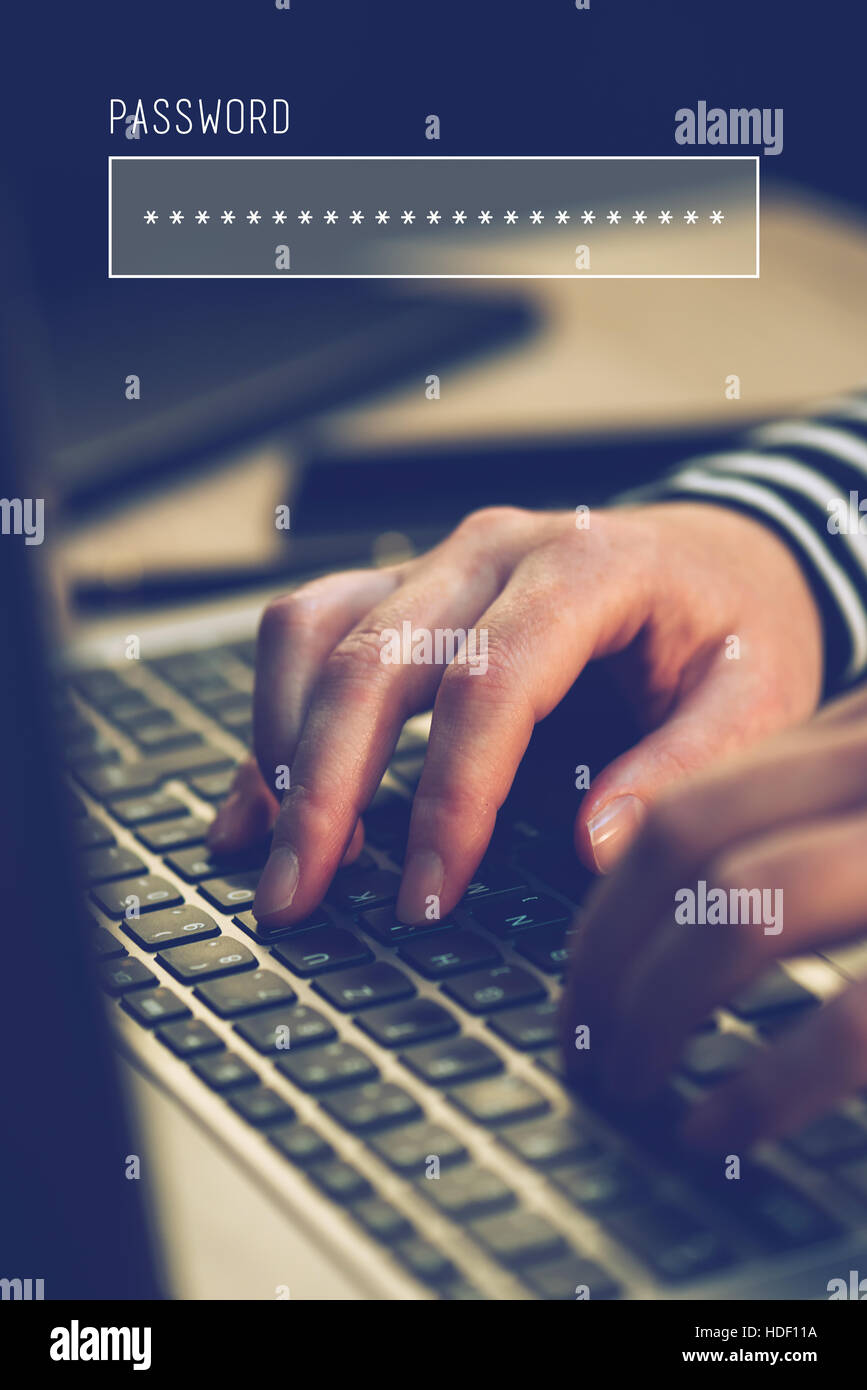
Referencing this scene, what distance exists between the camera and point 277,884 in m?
0.48

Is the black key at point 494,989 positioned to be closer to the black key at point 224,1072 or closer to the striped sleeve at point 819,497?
the black key at point 224,1072

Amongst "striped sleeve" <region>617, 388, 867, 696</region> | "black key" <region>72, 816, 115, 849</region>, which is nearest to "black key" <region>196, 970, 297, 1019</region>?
"black key" <region>72, 816, 115, 849</region>

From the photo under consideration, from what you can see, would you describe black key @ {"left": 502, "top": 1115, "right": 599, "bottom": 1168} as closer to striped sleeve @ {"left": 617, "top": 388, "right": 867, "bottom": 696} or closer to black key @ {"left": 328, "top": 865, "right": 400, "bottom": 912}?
black key @ {"left": 328, "top": 865, "right": 400, "bottom": 912}

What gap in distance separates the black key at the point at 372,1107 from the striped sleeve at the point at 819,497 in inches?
14.0

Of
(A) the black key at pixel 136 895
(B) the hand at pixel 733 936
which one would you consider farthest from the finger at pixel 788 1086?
(A) the black key at pixel 136 895

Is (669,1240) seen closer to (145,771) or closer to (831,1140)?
(831,1140)

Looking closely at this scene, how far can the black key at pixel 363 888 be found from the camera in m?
0.49

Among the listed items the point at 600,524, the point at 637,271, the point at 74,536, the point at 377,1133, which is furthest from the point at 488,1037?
the point at 637,271

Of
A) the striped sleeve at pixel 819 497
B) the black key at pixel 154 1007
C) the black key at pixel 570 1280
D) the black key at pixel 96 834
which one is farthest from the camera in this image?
the striped sleeve at pixel 819 497

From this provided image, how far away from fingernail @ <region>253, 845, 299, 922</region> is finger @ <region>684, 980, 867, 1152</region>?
17 cm

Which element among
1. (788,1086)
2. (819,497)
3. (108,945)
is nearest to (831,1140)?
(788,1086)

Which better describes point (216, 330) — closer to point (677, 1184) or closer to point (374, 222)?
point (374, 222)

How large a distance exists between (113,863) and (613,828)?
0.19 m

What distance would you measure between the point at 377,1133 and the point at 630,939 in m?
0.09
